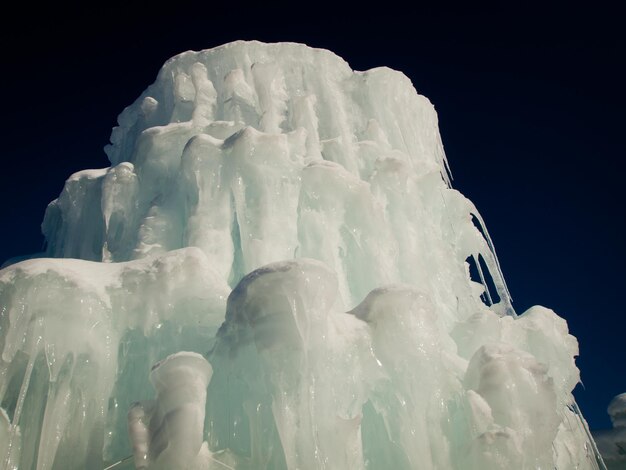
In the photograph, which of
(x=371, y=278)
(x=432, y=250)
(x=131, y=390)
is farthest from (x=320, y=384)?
(x=432, y=250)

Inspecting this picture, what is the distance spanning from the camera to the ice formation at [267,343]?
6129mm

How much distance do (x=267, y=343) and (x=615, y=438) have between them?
1266 cm

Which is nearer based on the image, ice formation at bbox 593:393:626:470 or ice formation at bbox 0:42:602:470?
ice formation at bbox 0:42:602:470

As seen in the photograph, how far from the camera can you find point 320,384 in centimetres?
629

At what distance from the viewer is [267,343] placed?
6266mm

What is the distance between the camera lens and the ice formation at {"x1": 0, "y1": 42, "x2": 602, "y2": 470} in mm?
6129

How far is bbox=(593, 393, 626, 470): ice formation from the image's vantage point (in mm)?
14680

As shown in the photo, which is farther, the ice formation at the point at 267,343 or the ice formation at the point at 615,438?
the ice formation at the point at 615,438

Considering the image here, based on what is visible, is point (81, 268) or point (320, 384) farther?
point (81, 268)

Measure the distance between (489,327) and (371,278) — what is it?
2060 millimetres

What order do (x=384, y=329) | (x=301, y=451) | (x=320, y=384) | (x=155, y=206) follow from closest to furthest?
(x=301, y=451) → (x=320, y=384) → (x=384, y=329) → (x=155, y=206)

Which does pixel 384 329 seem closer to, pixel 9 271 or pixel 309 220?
pixel 309 220

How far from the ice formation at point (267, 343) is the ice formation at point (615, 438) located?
5790 millimetres

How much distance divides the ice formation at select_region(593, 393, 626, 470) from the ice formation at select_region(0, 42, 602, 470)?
579 centimetres
